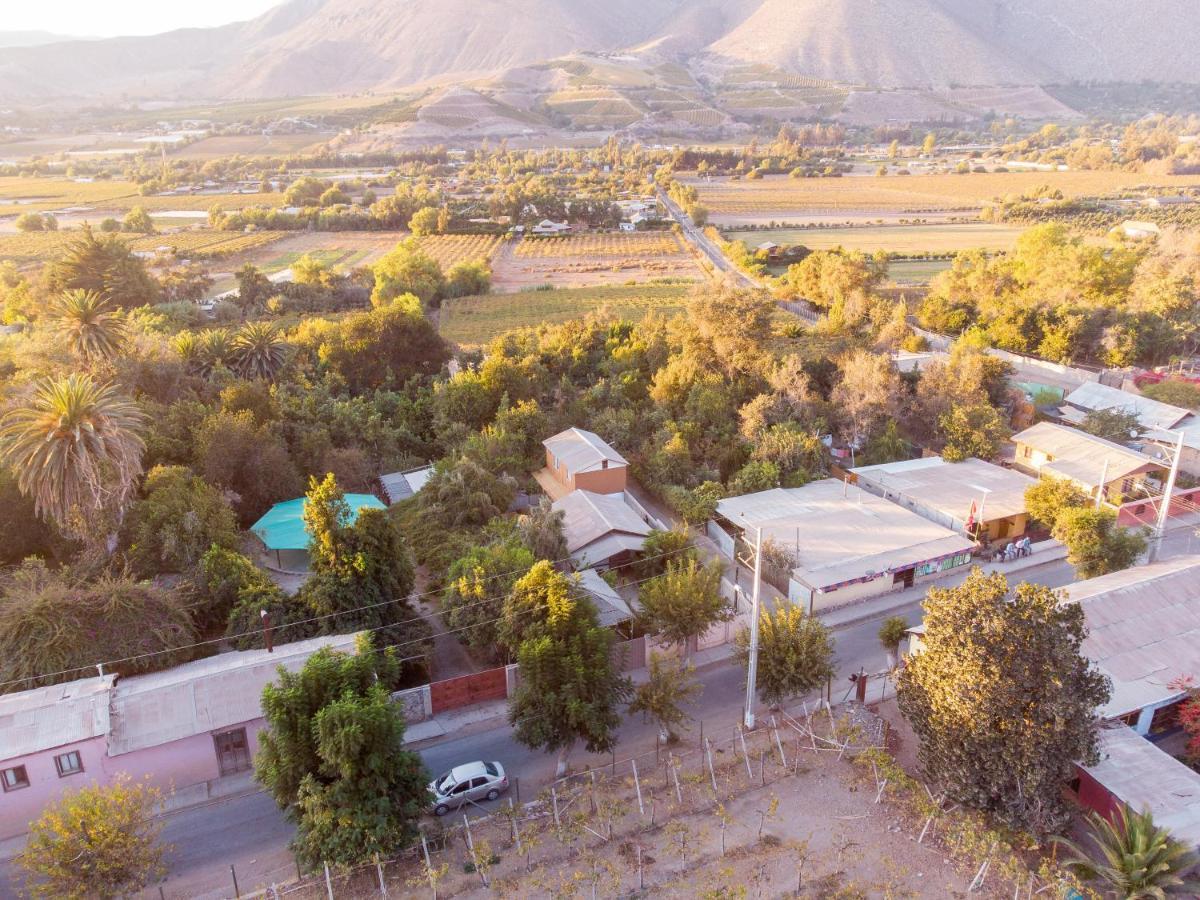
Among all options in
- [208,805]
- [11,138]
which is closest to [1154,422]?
[208,805]

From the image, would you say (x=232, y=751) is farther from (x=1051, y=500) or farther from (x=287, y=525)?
(x=1051, y=500)

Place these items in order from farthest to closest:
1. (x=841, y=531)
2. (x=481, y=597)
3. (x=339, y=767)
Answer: (x=841, y=531), (x=481, y=597), (x=339, y=767)

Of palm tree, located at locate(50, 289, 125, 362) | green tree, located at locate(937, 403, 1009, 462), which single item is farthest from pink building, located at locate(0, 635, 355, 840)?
green tree, located at locate(937, 403, 1009, 462)

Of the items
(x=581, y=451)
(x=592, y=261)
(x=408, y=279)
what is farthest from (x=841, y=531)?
(x=592, y=261)

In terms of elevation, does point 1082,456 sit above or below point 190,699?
below

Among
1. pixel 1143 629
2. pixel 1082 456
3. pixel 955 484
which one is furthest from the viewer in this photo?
pixel 1082 456

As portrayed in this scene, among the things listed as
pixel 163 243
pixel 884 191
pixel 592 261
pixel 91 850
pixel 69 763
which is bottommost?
pixel 592 261

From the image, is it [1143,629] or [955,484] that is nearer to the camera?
[1143,629]
